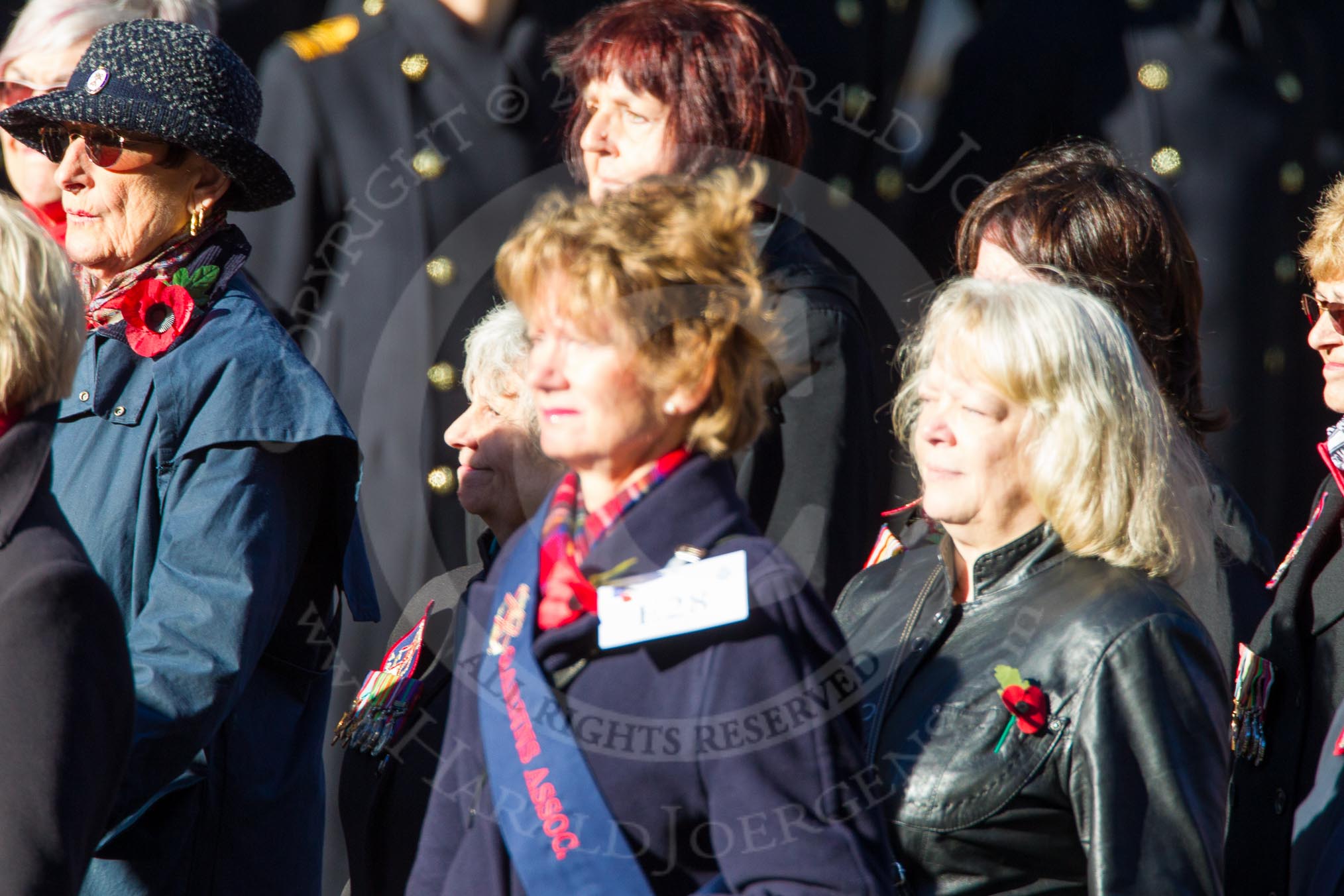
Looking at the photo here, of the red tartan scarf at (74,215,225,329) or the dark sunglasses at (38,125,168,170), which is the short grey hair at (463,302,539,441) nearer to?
the red tartan scarf at (74,215,225,329)

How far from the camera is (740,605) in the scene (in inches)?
68.9

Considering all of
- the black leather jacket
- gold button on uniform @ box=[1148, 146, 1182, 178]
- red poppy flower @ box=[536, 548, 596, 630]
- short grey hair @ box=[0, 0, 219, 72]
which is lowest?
the black leather jacket

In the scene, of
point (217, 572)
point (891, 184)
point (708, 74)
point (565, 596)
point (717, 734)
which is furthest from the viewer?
point (891, 184)

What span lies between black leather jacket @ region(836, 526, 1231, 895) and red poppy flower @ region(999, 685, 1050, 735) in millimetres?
11

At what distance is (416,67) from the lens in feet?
12.0

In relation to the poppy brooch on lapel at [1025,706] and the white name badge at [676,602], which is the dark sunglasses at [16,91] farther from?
the poppy brooch on lapel at [1025,706]

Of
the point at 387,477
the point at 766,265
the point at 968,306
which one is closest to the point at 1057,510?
the point at 968,306

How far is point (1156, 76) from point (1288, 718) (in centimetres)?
164

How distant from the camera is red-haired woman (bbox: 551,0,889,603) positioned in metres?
2.70

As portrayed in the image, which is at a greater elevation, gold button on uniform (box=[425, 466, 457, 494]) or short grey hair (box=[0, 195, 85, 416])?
short grey hair (box=[0, 195, 85, 416])

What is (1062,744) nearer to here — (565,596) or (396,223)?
(565,596)

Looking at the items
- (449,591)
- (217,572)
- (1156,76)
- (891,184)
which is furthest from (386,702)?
(1156,76)

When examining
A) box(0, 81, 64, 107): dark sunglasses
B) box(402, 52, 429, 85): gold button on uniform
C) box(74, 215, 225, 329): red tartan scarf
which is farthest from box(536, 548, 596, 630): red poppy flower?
box(402, 52, 429, 85): gold button on uniform

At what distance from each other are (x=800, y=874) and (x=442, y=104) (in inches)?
93.2
